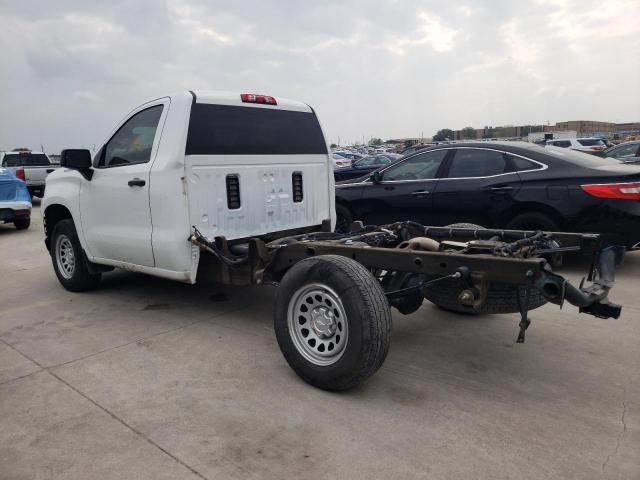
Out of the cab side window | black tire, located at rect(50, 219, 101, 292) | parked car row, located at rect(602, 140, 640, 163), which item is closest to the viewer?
the cab side window

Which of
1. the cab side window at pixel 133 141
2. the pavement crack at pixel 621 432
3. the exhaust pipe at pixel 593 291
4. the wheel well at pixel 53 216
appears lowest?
the pavement crack at pixel 621 432

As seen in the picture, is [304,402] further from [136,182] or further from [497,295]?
[136,182]

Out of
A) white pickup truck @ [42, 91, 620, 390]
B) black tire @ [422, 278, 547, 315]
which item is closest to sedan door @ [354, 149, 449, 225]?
white pickup truck @ [42, 91, 620, 390]

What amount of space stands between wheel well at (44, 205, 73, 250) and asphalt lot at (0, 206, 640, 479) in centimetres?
134

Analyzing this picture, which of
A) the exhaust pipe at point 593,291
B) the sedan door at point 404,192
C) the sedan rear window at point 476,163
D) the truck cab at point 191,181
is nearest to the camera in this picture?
the exhaust pipe at point 593,291

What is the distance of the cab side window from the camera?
4637mm

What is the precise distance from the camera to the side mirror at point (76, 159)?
5109mm

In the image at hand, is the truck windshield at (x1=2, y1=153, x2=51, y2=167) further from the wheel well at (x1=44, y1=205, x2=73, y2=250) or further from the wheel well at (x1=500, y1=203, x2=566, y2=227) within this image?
the wheel well at (x1=500, y1=203, x2=566, y2=227)

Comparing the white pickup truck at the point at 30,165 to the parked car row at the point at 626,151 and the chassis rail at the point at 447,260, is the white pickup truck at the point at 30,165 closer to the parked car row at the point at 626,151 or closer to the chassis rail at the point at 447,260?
the chassis rail at the point at 447,260

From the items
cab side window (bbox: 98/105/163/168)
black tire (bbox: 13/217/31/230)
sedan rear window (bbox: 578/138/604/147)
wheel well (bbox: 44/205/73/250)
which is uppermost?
cab side window (bbox: 98/105/163/168)

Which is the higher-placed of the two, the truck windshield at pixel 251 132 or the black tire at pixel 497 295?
the truck windshield at pixel 251 132

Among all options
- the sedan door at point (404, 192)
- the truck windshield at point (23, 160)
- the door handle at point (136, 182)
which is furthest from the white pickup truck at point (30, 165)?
the door handle at point (136, 182)

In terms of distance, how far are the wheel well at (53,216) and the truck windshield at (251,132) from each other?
2.41 metres

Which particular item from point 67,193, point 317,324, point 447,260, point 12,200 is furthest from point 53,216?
point 12,200
